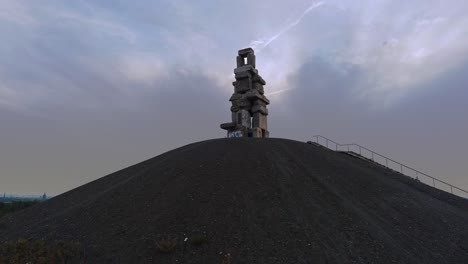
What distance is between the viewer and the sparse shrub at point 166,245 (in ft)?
39.9

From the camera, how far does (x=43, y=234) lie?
15578 mm

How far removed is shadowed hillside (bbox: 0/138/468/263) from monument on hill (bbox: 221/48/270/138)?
1008 centimetres

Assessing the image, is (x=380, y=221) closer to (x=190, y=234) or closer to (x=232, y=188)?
(x=232, y=188)

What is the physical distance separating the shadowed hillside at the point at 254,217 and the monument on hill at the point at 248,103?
1008 cm

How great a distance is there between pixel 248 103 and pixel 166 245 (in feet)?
79.1

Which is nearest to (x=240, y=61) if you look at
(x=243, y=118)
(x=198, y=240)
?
(x=243, y=118)

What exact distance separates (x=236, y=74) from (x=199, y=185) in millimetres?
20447

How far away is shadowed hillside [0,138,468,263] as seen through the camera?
487 inches

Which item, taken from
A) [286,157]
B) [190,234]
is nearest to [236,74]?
[286,157]

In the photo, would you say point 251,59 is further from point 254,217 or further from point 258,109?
point 254,217

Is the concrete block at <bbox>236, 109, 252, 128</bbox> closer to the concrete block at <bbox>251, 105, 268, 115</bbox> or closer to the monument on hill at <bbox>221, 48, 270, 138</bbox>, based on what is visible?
the monument on hill at <bbox>221, 48, 270, 138</bbox>

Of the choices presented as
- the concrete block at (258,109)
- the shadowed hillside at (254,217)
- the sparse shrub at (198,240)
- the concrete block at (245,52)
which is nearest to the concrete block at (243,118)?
the concrete block at (258,109)

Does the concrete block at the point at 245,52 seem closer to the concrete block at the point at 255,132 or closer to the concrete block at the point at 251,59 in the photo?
the concrete block at the point at 251,59

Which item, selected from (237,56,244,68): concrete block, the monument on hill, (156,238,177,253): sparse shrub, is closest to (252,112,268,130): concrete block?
the monument on hill
